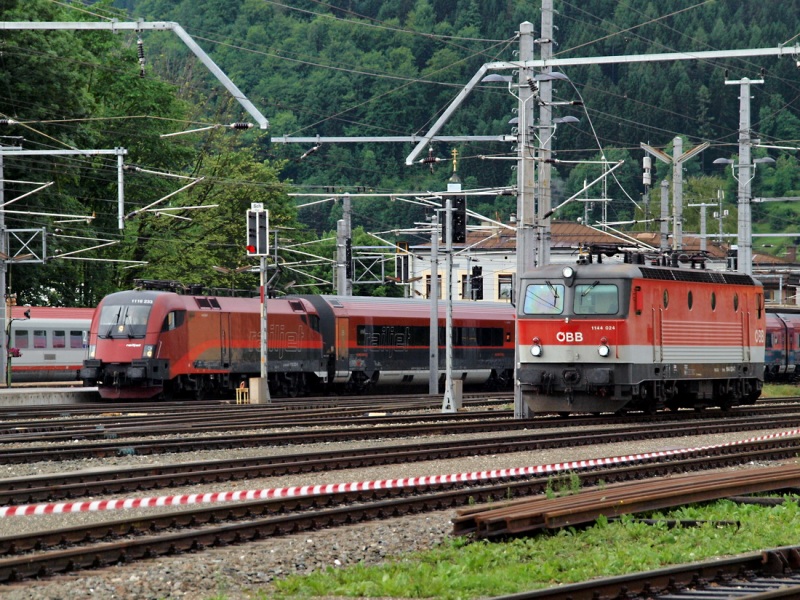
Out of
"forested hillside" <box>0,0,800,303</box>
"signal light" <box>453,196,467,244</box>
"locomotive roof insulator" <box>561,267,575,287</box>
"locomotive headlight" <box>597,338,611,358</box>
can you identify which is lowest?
"locomotive headlight" <box>597,338,611,358</box>

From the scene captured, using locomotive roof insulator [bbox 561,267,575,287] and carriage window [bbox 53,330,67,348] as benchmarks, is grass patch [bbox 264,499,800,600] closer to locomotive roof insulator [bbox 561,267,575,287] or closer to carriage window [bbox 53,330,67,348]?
locomotive roof insulator [bbox 561,267,575,287]

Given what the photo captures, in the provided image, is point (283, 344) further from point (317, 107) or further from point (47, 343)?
point (317, 107)

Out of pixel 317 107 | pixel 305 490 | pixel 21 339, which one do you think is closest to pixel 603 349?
pixel 305 490

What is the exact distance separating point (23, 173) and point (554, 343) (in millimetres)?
23668

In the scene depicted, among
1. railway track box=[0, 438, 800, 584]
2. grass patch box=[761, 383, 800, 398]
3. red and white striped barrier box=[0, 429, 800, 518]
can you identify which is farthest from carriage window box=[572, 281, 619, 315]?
grass patch box=[761, 383, 800, 398]

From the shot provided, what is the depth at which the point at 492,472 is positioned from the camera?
16594 mm

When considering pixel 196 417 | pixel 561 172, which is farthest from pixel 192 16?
pixel 196 417

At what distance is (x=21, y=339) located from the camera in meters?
47.2

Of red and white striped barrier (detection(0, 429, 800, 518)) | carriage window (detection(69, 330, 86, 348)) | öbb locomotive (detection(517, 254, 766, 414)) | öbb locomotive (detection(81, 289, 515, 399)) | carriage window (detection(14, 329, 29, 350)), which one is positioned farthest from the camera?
carriage window (detection(69, 330, 86, 348))

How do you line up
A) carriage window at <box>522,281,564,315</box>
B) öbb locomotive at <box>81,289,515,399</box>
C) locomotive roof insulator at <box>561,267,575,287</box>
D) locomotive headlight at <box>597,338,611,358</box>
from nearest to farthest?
locomotive headlight at <box>597,338,611,358</box>
locomotive roof insulator at <box>561,267,575,287</box>
carriage window at <box>522,281,564,315</box>
öbb locomotive at <box>81,289,515,399</box>

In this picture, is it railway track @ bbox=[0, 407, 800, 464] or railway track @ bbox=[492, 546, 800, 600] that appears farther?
railway track @ bbox=[0, 407, 800, 464]

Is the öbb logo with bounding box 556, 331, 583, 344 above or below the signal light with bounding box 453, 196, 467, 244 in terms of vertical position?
below

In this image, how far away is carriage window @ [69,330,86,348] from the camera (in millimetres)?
48656

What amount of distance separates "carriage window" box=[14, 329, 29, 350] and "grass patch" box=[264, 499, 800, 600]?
37.7m
